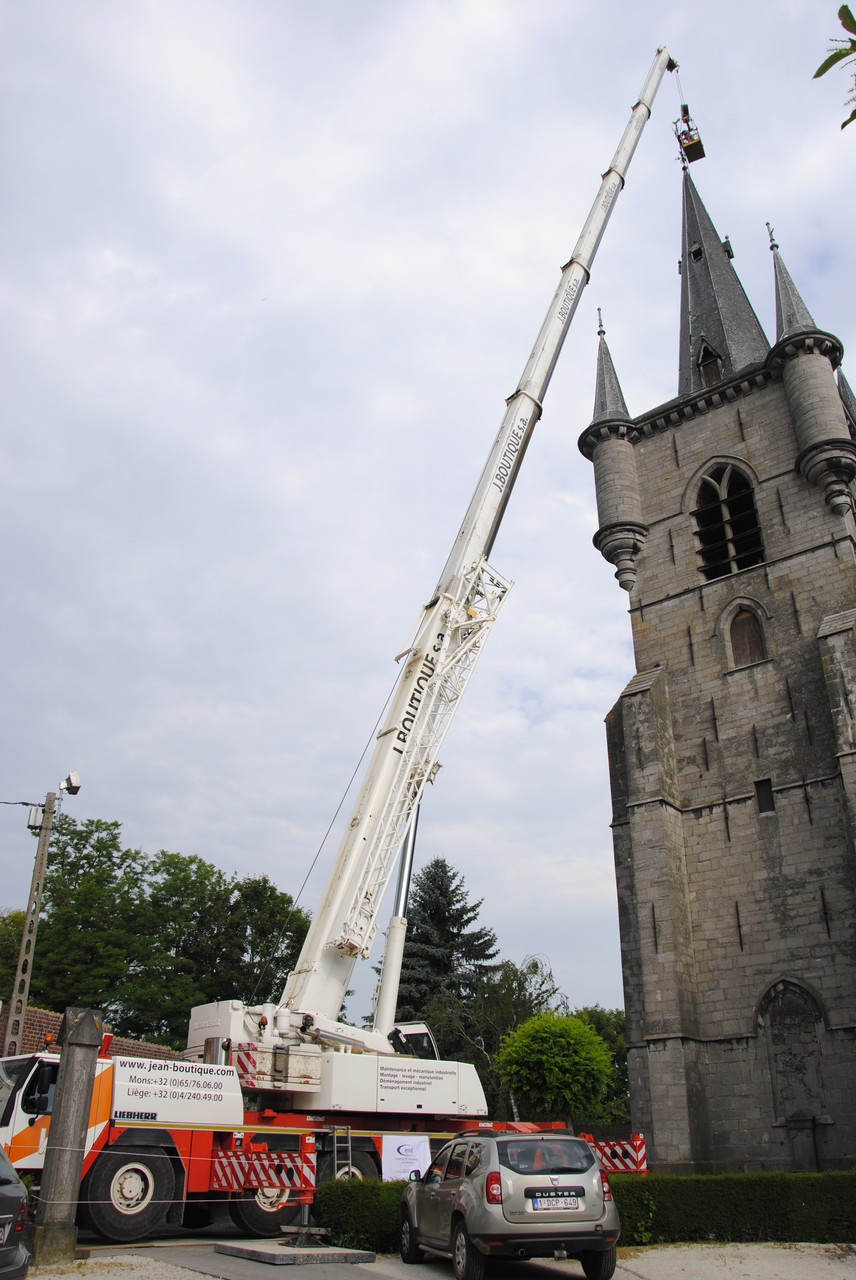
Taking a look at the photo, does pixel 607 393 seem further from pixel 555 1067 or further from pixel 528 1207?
pixel 528 1207

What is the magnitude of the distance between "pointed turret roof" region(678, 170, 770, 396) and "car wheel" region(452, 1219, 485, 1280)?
23.2 metres

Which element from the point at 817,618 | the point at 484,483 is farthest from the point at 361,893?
the point at 817,618

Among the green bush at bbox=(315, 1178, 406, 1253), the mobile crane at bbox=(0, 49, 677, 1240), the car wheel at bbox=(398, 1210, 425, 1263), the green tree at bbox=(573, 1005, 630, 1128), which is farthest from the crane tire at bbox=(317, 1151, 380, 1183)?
the green tree at bbox=(573, 1005, 630, 1128)

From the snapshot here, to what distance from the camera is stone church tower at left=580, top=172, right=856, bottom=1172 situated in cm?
1752

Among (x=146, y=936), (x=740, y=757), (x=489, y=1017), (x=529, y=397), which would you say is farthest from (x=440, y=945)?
(x=529, y=397)

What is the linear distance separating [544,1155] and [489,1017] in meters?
23.7

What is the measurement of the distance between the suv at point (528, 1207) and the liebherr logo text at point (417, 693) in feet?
22.9

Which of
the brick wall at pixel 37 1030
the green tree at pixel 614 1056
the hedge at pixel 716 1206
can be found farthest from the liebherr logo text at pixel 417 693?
the green tree at pixel 614 1056

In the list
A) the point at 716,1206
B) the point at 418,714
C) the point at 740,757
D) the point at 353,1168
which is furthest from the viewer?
the point at 740,757

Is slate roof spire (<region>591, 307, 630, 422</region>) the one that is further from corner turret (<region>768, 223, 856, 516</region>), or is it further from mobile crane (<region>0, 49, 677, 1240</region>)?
mobile crane (<region>0, 49, 677, 1240</region>)

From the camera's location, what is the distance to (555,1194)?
24.5 ft

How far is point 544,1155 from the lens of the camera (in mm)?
7711

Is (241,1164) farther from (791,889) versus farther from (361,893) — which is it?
(791,889)

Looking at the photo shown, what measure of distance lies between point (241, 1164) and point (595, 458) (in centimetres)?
1989
